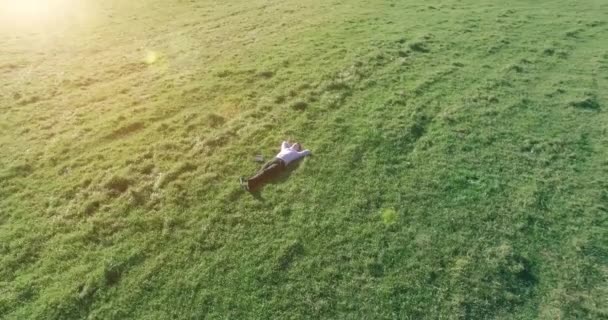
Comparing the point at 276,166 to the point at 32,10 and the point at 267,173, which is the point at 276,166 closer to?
the point at 267,173

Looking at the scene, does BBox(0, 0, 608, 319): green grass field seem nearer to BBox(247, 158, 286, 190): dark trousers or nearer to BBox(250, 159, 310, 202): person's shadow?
BBox(250, 159, 310, 202): person's shadow

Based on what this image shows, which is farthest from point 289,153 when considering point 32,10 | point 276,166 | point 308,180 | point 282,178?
point 32,10

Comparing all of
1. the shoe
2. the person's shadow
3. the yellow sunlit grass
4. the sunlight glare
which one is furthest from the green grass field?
the sunlight glare

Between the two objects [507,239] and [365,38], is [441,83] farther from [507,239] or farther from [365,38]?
[507,239]

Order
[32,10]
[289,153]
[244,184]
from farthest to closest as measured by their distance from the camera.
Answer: [32,10], [289,153], [244,184]

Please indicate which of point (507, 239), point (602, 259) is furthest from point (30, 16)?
point (602, 259)
